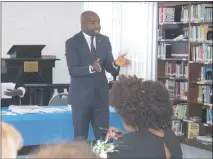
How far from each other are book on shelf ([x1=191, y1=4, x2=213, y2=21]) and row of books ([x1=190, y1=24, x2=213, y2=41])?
10cm

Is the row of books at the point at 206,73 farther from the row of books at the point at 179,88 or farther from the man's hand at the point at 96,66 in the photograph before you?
the man's hand at the point at 96,66

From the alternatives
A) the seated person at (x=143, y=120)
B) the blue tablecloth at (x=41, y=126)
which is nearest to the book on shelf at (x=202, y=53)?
the blue tablecloth at (x=41, y=126)

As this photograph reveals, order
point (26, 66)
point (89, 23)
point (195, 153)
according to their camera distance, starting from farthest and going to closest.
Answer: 1. point (26, 66)
2. point (195, 153)
3. point (89, 23)

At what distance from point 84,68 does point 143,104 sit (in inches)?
61.7

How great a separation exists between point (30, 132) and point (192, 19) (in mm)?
2656

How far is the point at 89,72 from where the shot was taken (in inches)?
137

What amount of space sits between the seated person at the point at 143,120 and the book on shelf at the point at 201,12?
143 inches

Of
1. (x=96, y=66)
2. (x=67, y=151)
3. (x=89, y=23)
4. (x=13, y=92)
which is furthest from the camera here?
(x=13, y=92)

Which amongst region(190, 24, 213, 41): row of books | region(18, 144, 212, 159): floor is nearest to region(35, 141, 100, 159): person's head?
region(18, 144, 212, 159): floor

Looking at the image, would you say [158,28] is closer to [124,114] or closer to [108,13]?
[108,13]

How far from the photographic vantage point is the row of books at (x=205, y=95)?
544 centimetres

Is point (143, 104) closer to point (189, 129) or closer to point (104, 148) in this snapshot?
point (104, 148)

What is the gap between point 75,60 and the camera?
3486mm

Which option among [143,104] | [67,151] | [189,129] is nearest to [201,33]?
[189,129]
